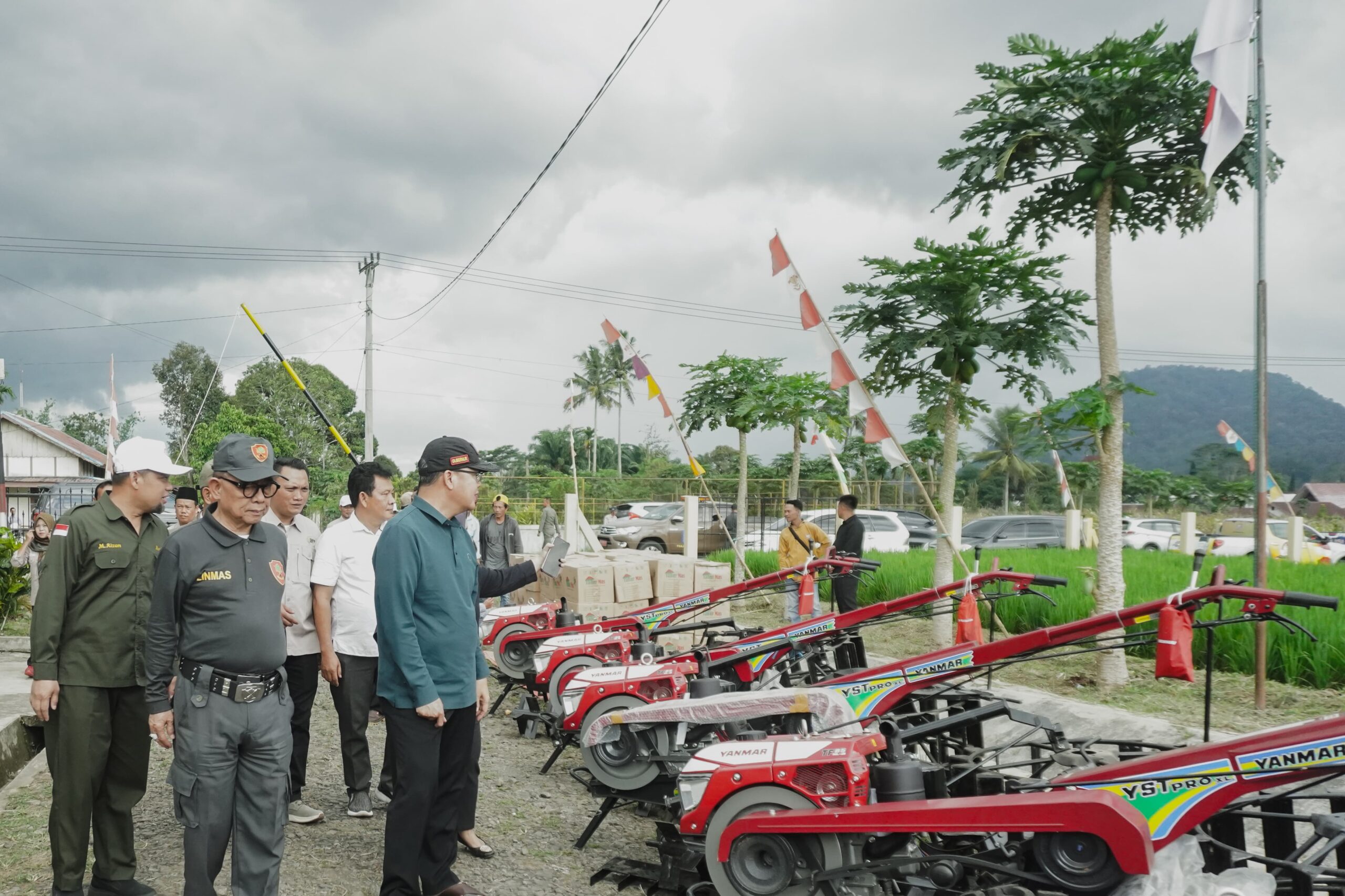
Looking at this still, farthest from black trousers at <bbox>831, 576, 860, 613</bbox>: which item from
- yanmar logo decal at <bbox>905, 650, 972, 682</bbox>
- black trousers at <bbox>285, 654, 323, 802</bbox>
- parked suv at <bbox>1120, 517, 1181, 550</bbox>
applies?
parked suv at <bbox>1120, 517, 1181, 550</bbox>

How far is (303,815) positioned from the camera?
201 inches

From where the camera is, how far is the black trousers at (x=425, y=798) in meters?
3.84

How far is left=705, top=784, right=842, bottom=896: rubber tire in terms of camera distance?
3.40 m

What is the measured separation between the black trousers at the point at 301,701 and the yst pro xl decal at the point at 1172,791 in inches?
157

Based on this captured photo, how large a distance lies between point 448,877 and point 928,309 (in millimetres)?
7471

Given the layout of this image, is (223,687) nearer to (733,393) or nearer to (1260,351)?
(1260,351)

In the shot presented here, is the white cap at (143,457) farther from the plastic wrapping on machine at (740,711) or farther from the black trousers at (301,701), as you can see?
the plastic wrapping on machine at (740,711)

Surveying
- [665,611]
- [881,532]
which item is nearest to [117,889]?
[665,611]

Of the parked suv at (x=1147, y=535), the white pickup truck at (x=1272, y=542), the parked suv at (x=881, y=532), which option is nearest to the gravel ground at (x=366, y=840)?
the parked suv at (x=881, y=532)

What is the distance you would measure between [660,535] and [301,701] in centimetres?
1989

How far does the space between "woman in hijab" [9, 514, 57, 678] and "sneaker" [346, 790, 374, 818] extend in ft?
10.5

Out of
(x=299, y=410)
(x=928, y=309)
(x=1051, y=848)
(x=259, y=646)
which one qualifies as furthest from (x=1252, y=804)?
(x=299, y=410)

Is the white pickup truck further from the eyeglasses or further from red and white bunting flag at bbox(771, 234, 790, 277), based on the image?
the eyeglasses

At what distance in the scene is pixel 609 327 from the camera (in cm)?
1293
